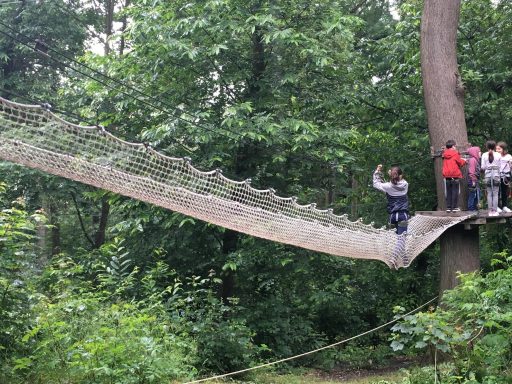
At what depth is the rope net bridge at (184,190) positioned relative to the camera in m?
3.39

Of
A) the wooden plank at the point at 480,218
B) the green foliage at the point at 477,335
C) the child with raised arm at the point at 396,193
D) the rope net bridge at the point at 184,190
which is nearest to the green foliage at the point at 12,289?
the rope net bridge at the point at 184,190

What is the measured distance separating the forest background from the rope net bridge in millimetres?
579

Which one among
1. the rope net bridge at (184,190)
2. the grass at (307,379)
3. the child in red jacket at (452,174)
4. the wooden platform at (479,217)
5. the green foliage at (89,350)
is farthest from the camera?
the child in red jacket at (452,174)

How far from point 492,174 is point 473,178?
0.62ft

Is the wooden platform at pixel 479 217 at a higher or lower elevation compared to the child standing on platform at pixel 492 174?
lower

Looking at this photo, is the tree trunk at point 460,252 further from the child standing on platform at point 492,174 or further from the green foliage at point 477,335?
the green foliage at point 477,335

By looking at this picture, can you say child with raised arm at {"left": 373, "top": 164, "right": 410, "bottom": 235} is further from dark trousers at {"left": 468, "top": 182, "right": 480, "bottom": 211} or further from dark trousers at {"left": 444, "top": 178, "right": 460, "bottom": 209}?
dark trousers at {"left": 468, "top": 182, "right": 480, "bottom": 211}

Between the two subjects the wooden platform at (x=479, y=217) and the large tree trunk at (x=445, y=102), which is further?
the large tree trunk at (x=445, y=102)

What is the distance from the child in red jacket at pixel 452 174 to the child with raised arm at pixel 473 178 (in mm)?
101

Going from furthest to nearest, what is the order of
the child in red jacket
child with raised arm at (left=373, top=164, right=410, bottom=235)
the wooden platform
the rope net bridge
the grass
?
child with raised arm at (left=373, top=164, right=410, bottom=235) → the child in red jacket → the wooden platform → the grass → the rope net bridge

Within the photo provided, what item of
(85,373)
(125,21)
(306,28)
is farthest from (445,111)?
(125,21)

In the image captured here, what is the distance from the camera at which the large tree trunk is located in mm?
6004

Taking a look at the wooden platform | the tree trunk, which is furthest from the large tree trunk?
the wooden platform

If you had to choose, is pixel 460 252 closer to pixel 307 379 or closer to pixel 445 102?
pixel 445 102
